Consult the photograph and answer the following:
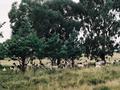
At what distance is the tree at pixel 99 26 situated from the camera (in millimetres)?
58781

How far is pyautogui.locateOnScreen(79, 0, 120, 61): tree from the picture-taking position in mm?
58781

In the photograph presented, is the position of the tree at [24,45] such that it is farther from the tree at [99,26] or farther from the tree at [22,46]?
the tree at [99,26]

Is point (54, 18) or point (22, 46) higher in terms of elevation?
point (54, 18)

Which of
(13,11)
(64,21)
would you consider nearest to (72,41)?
(64,21)

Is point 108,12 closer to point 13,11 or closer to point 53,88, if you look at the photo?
point 13,11

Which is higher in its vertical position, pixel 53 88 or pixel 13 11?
pixel 13 11

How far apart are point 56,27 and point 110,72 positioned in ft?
106

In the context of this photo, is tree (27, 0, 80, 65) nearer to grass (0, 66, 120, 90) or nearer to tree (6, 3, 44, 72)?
tree (6, 3, 44, 72)

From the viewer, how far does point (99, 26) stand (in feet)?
195

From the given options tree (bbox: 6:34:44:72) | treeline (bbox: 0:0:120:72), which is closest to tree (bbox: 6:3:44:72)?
tree (bbox: 6:34:44:72)

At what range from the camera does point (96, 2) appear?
60.7 meters

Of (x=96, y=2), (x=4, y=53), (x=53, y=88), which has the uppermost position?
(x=96, y=2)

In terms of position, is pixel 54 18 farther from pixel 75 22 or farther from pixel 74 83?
pixel 74 83

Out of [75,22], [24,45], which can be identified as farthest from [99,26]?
[24,45]
